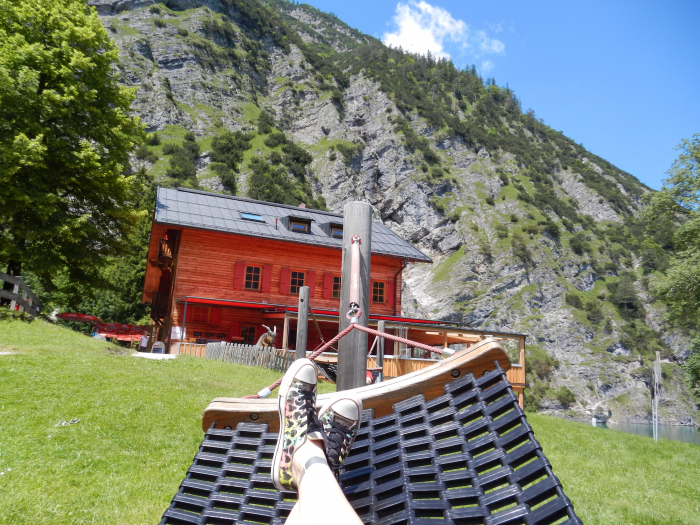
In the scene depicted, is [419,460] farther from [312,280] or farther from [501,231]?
[501,231]

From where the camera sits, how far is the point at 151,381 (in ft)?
30.5

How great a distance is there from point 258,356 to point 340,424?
43.4 feet

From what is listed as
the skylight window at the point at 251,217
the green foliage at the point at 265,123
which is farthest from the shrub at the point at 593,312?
the skylight window at the point at 251,217

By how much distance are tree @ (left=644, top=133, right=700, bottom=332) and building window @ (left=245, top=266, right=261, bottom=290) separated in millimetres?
19214

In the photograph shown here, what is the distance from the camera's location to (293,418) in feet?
7.66

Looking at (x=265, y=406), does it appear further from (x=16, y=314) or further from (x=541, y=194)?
(x=541, y=194)

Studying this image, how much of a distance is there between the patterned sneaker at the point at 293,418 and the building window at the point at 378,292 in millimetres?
23112

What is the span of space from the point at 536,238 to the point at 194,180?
54358mm

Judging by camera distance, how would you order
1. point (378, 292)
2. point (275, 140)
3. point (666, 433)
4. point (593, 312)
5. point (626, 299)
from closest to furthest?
point (378, 292) < point (666, 433) < point (593, 312) < point (626, 299) < point (275, 140)

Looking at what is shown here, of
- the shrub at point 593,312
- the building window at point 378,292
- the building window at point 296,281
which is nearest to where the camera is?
the building window at point 296,281

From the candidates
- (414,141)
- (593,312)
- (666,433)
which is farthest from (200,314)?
(414,141)

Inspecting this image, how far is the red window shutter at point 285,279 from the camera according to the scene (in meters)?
23.9

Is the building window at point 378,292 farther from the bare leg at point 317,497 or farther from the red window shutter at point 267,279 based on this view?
the bare leg at point 317,497

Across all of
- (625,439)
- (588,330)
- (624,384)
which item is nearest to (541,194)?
(588,330)
